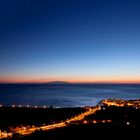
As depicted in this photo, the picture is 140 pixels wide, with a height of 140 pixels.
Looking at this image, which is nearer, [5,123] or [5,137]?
[5,137]

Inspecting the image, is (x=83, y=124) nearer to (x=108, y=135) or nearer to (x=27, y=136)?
(x=108, y=135)

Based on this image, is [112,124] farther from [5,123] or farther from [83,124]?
[5,123]

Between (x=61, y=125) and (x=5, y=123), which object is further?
(x=5, y=123)

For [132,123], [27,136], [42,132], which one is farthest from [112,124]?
[27,136]

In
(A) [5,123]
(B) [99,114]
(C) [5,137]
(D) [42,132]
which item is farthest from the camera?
(B) [99,114]

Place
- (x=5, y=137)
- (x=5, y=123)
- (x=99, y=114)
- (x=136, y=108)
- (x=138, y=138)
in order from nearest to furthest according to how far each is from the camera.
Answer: (x=5, y=137)
(x=138, y=138)
(x=5, y=123)
(x=99, y=114)
(x=136, y=108)

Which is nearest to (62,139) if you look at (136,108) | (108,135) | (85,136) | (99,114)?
(85,136)

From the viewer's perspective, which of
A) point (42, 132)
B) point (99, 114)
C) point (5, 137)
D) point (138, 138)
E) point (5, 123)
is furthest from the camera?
point (99, 114)

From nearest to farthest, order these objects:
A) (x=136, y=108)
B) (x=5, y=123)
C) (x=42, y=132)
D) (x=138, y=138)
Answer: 1. (x=138, y=138)
2. (x=42, y=132)
3. (x=5, y=123)
4. (x=136, y=108)
